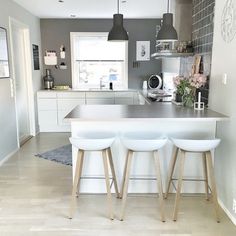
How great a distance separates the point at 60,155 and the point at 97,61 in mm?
2659

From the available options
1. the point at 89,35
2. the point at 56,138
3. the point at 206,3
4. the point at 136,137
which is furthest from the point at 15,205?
the point at 89,35

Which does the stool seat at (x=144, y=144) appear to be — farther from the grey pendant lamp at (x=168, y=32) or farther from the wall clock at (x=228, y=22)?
the grey pendant lamp at (x=168, y=32)

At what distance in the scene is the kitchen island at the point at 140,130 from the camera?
2660mm

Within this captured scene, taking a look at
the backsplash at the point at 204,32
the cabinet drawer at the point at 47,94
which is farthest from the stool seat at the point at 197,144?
the cabinet drawer at the point at 47,94

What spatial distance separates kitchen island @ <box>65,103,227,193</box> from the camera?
266 cm

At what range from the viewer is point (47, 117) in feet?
19.0

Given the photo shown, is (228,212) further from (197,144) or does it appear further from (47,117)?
(47,117)

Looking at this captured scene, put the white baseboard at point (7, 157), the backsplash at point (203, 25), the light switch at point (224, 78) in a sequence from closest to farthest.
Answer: the light switch at point (224, 78) → the backsplash at point (203, 25) → the white baseboard at point (7, 157)

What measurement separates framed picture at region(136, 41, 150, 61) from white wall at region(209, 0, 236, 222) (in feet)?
10.6

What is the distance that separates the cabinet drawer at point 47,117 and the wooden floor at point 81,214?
2.39m

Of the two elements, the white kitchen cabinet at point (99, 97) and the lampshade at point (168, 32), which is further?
the white kitchen cabinet at point (99, 97)

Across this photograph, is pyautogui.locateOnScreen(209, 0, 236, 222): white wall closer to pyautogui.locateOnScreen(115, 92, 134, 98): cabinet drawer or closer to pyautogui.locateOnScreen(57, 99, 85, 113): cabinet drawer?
pyautogui.locateOnScreen(115, 92, 134, 98): cabinet drawer

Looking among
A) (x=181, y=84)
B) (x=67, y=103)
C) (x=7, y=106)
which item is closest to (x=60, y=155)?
(x=7, y=106)

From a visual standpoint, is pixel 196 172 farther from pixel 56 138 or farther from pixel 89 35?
pixel 89 35
